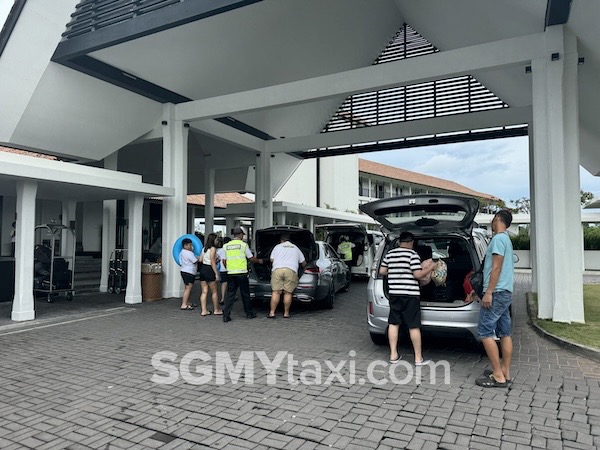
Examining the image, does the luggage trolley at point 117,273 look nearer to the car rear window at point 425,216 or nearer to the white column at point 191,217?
the car rear window at point 425,216

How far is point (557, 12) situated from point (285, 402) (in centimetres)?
731

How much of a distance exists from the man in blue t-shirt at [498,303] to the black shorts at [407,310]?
0.79 metres

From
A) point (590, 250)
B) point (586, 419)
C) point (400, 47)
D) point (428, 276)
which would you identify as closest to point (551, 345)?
point (428, 276)

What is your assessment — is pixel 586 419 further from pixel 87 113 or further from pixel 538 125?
pixel 87 113

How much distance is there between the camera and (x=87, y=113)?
1012 cm

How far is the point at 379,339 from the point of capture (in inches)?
231

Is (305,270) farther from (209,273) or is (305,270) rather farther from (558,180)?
A: (558,180)

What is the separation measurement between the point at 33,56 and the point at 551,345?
10.9m

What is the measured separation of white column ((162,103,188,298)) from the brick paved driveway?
4555 millimetres

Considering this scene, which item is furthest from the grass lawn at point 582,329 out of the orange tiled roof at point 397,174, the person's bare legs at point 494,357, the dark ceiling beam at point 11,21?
the orange tiled roof at point 397,174

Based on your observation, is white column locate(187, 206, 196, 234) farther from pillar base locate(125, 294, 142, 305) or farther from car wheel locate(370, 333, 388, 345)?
car wheel locate(370, 333, 388, 345)

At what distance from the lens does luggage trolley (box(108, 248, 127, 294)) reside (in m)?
11.8

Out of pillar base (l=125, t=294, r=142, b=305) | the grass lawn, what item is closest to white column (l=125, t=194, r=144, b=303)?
pillar base (l=125, t=294, r=142, b=305)

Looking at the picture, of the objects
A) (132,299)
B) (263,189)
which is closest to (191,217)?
(263,189)
